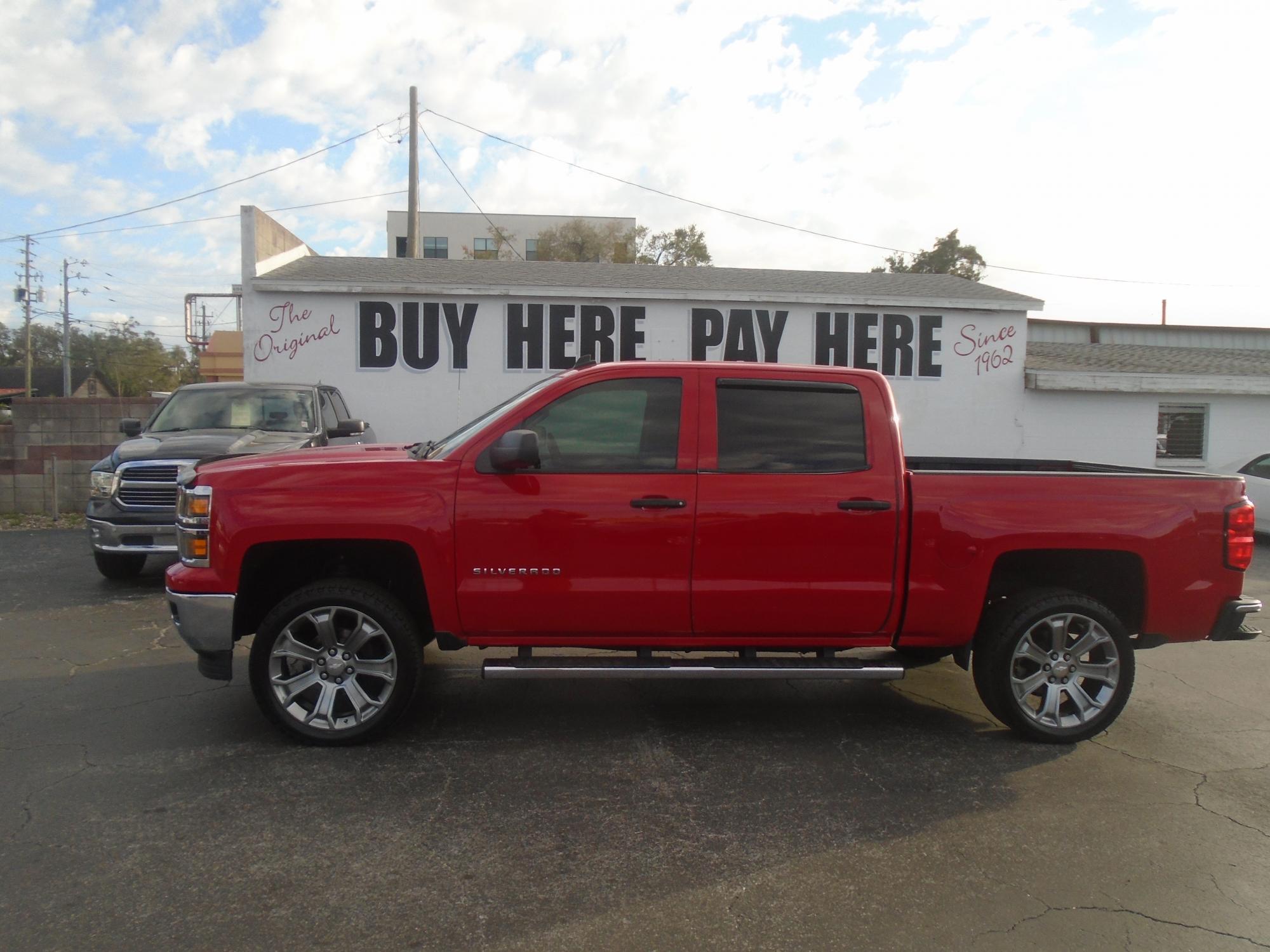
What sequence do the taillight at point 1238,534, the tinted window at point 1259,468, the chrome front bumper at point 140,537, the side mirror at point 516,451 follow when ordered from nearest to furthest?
the side mirror at point 516,451, the taillight at point 1238,534, the chrome front bumper at point 140,537, the tinted window at point 1259,468

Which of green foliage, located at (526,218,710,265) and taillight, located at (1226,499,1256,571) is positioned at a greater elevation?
green foliage, located at (526,218,710,265)

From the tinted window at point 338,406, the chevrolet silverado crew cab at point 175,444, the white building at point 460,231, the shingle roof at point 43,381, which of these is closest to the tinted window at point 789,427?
the chevrolet silverado crew cab at point 175,444

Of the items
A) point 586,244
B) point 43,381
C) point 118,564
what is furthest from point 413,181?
point 43,381

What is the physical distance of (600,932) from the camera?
3197mm

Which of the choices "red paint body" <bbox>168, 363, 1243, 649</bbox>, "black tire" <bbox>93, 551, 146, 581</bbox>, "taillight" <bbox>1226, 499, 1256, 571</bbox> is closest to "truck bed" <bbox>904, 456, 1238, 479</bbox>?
"taillight" <bbox>1226, 499, 1256, 571</bbox>

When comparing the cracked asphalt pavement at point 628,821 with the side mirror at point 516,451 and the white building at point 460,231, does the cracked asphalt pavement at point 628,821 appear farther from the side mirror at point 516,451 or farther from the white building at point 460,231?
the white building at point 460,231

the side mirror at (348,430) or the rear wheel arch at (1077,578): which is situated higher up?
the side mirror at (348,430)

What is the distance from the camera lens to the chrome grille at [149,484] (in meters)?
8.71

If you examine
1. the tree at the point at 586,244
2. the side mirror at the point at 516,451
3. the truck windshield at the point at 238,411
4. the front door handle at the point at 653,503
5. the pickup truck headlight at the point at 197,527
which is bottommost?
the pickup truck headlight at the point at 197,527

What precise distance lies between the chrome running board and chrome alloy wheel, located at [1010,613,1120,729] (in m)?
0.71

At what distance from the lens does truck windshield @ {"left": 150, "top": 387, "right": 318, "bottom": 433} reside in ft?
32.3

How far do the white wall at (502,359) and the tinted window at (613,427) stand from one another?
9.83m

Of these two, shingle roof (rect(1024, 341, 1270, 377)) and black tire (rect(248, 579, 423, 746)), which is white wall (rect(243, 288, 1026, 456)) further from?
black tire (rect(248, 579, 423, 746))

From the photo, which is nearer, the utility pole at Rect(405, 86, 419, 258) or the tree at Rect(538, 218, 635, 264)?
the utility pole at Rect(405, 86, 419, 258)
